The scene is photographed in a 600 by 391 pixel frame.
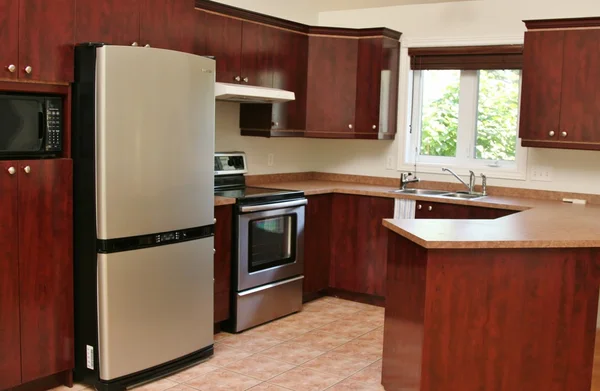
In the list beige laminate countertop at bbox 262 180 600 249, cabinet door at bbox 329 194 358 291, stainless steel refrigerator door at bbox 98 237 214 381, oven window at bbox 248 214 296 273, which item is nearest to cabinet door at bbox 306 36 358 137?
cabinet door at bbox 329 194 358 291

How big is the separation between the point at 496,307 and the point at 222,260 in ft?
6.10

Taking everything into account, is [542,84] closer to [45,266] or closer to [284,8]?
[284,8]

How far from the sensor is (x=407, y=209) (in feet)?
16.9

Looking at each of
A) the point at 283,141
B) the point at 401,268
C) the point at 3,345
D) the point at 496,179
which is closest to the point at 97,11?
the point at 3,345

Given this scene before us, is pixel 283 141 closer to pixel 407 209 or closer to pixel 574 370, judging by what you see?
pixel 407 209

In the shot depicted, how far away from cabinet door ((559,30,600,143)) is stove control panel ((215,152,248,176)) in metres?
2.31

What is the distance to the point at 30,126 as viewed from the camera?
333cm

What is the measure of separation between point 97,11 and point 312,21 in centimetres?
283

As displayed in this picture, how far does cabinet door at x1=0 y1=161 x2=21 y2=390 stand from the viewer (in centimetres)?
321

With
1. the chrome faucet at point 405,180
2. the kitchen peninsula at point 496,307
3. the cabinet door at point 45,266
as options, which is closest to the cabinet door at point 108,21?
the cabinet door at point 45,266

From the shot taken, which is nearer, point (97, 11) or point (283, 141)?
point (97, 11)

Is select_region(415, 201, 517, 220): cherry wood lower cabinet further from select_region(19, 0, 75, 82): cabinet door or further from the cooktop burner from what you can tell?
select_region(19, 0, 75, 82): cabinet door

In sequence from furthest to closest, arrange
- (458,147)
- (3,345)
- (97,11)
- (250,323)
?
(458,147), (250,323), (97,11), (3,345)

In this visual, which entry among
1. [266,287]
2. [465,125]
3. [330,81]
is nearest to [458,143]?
[465,125]
